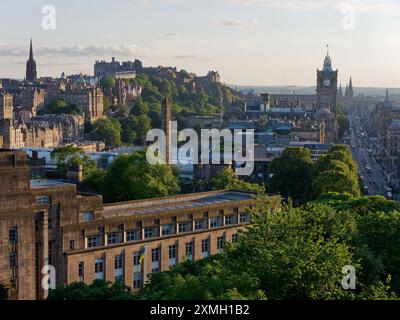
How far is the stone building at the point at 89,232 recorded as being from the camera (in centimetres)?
3288

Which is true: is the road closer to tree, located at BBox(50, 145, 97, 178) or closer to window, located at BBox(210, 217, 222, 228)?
tree, located at BBox(50, 145, 97, 178)

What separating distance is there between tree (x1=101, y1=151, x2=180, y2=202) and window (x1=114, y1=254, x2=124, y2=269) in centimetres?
1589

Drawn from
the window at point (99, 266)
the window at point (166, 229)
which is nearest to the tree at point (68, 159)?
the window at point (166, 229)

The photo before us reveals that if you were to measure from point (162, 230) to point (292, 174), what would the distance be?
101 ft

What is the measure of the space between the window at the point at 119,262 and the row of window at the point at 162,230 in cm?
79

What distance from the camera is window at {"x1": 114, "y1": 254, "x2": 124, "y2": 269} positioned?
37.4 metres

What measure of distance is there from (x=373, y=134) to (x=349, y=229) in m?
151

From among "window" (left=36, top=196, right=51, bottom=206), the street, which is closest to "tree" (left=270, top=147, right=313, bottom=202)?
the street

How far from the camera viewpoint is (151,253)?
129 ft

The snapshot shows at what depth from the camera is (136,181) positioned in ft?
178

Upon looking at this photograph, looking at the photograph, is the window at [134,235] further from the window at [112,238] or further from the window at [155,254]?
the window at [155,254]

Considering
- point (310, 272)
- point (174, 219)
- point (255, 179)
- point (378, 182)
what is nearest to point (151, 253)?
point (174, 219)

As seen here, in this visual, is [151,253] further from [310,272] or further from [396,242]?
[310,272]

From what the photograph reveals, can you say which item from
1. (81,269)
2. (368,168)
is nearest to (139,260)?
(81,269)
